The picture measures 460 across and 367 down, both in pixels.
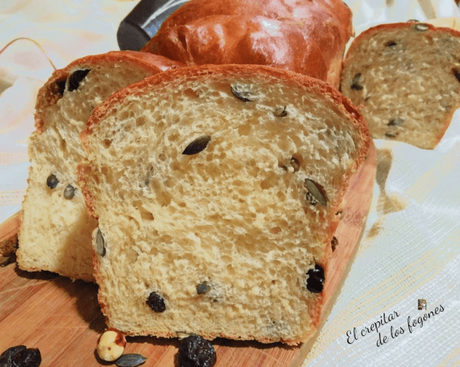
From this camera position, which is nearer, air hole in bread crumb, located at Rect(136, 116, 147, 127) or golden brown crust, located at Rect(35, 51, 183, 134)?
air hole in bread crumb, located at Rect(136, 116, 147, 127)

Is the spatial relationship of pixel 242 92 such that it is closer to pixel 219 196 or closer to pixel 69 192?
pixel 219 196

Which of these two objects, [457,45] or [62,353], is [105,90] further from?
[457,45]

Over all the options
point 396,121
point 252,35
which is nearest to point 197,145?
point 252,35

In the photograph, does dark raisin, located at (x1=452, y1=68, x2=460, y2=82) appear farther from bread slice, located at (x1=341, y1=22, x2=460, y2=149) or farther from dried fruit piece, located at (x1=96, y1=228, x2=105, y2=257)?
dried fruit piece, located at (x1=96, y1=228, x2=105, y2=257)

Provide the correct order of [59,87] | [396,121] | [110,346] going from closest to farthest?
[110,346]
[59,87]
[396,121]

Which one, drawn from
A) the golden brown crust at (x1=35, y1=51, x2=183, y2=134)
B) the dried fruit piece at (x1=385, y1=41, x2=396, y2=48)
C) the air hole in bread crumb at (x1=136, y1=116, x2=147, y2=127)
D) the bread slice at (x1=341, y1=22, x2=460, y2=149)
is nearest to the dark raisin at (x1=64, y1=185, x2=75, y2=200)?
the golden brown crust at (x1=35, y1=51, x2=183, y2=134)

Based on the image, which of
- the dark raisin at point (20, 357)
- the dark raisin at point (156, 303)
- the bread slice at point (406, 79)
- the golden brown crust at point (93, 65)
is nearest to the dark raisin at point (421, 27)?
the bread slice at point (406, 79)
